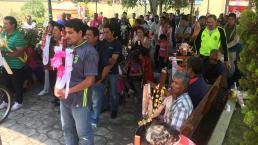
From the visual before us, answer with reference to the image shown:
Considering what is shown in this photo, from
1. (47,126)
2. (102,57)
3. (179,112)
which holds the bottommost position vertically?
(47,126)

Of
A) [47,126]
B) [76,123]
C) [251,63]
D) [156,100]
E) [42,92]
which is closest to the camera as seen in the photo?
[251,63]

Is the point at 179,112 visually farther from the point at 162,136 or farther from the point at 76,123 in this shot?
the point at 76,123

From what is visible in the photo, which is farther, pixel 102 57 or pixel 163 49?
pixel 163 49

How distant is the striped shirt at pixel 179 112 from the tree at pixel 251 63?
0.91m

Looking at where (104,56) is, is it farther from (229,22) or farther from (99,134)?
(229,22)

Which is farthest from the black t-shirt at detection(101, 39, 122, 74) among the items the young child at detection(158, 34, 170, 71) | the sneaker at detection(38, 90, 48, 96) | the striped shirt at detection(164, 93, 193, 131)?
the young child at detection(158, 34, 170, 71)

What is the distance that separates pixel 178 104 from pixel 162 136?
923 millimetres

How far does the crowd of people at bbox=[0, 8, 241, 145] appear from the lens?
4.10 metres

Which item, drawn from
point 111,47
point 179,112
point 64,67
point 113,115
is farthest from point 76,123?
point 113,115

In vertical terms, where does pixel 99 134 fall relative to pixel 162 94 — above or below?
below

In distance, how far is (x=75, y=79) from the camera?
4.16m

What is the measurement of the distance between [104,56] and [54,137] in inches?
63.3

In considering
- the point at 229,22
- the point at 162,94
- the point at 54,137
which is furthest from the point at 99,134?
the point at 229,22

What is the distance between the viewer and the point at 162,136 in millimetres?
3184
